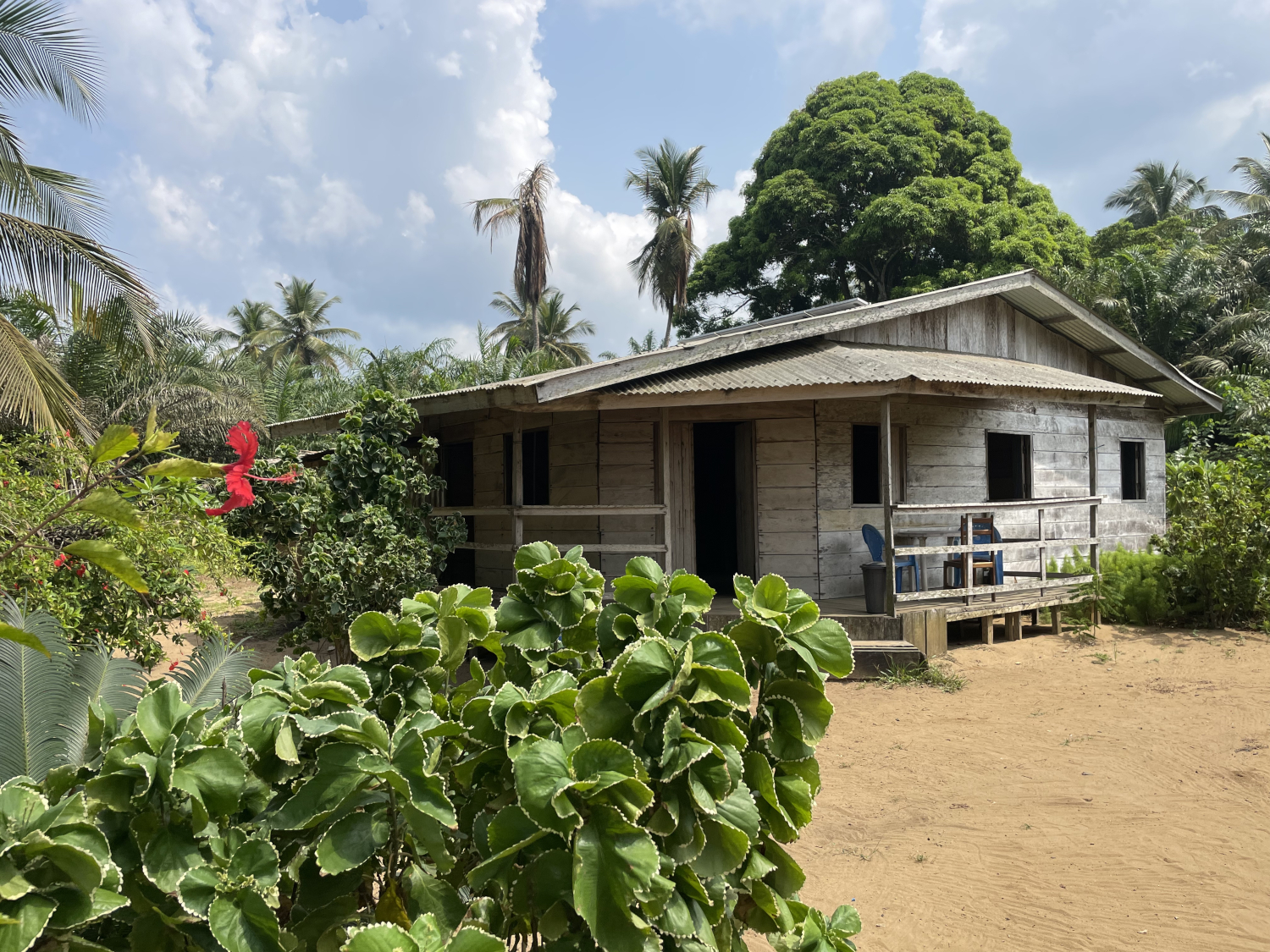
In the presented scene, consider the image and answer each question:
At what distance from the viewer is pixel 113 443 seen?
3.94 feet

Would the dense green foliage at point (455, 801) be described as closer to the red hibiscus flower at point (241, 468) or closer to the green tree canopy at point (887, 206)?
the red hibiscus flower at point (241, 468)

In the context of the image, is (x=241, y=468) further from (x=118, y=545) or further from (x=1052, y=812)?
(x=1052, y=812)

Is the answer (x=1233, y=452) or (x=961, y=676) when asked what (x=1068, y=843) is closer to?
(x=961, y=676)

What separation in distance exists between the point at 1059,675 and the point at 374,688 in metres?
9.16

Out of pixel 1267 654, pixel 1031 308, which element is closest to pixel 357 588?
pixel 1267 654

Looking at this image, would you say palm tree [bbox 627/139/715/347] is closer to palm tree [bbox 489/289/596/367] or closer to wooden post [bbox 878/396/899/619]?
palm tree [bbox 489/289/596/367]

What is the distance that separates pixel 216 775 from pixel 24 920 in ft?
0.82

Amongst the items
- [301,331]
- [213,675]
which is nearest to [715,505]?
[213,675]

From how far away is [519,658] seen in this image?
1605mm

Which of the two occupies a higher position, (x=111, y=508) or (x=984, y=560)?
(x=111, y=508)

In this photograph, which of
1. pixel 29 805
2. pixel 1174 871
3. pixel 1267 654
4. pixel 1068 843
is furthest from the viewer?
pixel 1267 654

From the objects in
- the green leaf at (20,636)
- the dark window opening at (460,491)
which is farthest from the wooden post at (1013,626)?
the green leaf at (20,636)

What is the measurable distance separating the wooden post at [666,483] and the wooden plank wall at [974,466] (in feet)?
6.36

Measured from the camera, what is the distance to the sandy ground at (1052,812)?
4.04 metres
